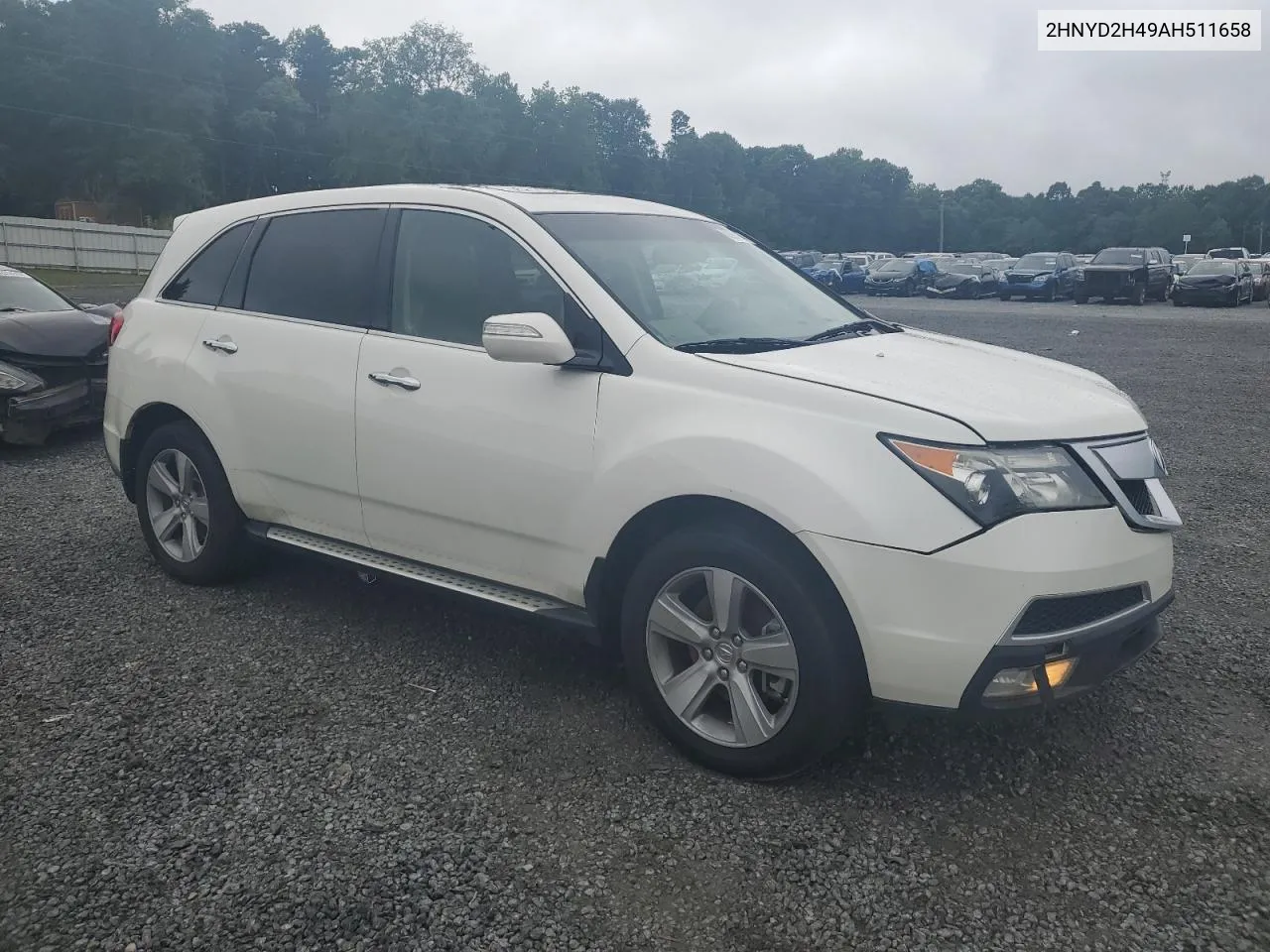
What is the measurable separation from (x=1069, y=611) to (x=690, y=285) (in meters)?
1.83

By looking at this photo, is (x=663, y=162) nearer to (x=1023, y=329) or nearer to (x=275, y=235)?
(x=1023, y=329)

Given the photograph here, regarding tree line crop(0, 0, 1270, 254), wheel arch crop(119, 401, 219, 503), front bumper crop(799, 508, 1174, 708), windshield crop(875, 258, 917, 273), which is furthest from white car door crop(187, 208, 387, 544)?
tree line crop(0, 0, 1270, 254)

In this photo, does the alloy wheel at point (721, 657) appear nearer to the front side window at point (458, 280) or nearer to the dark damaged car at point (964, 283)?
the front side window at point (458, 280)

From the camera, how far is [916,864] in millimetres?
2863

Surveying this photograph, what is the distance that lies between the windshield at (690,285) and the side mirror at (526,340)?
1.03ft

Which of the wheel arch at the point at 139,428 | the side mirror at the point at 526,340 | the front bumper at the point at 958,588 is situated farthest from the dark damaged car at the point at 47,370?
the front bumper at the point at 958,588

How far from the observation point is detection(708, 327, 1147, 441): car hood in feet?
9.89

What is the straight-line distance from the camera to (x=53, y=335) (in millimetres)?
8570

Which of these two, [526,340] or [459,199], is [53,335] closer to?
[459,199]

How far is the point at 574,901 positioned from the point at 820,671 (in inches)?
36.3

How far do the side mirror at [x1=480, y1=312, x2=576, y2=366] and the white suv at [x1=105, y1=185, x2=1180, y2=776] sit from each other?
0.01m

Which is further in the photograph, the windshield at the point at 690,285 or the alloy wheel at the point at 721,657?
the windshield at the point at 690,285

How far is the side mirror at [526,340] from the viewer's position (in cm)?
343

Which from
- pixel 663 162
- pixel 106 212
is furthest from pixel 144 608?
pixel 663 162
